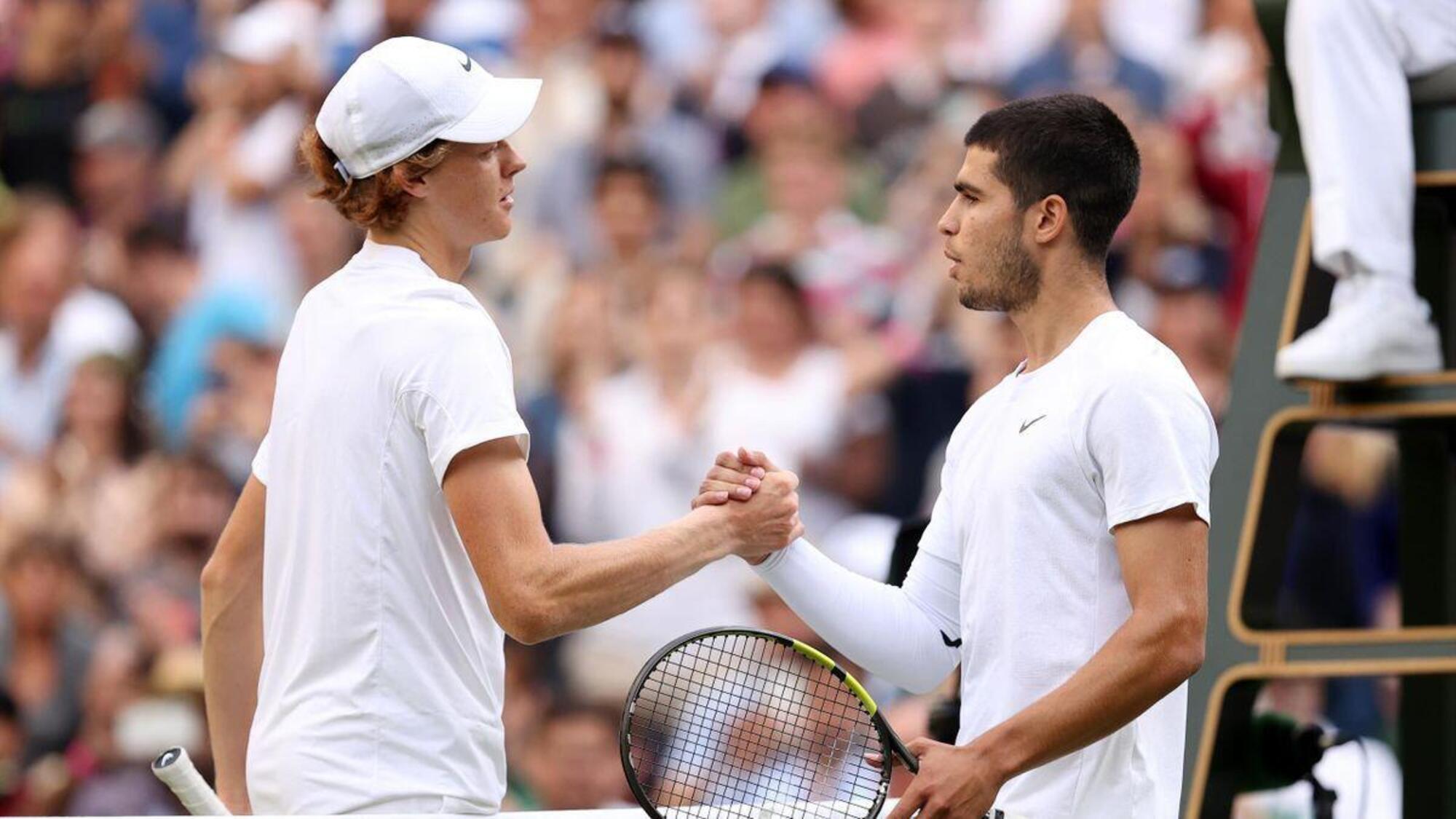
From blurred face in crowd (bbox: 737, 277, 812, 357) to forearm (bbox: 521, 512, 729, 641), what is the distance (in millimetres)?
3608

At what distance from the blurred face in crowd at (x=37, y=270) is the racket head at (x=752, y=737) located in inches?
101

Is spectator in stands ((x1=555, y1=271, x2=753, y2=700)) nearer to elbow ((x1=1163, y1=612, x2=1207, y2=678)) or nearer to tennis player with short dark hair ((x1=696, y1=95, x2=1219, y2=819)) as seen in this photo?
tennis player with short dark hair ((x1=696, y1=95, x2=1219, y2=819))

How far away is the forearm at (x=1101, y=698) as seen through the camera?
2.74m

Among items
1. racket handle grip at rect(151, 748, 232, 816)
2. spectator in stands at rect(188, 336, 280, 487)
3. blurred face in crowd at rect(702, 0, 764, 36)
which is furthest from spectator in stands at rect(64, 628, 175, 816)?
racket handle grip at rect(151, 748, 232, 816)

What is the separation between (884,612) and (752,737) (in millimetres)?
1363

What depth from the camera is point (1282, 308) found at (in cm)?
390

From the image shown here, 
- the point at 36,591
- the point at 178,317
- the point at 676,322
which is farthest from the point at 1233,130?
the point at 36,591

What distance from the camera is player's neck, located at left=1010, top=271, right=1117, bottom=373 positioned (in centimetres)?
308

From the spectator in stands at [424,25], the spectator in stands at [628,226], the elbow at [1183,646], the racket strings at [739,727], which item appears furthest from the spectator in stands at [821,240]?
the elbow at [1183,646]

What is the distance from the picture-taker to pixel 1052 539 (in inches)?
114

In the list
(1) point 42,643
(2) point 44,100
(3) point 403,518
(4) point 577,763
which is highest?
(2) point 44,100

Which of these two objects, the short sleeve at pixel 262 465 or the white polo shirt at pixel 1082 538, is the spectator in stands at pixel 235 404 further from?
the white polo shirt at pixel 1082 538

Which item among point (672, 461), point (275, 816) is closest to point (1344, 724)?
point (672, 461)

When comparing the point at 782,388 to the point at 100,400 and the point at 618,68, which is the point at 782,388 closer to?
the point at 618,68
